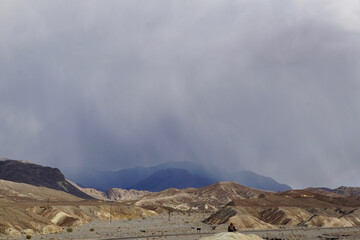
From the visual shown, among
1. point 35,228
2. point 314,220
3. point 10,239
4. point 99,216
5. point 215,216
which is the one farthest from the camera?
point 99,216

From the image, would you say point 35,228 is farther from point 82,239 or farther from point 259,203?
point 259,203

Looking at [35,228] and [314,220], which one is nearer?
[35,228]

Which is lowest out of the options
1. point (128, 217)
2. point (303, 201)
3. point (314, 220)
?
point (314, 220)

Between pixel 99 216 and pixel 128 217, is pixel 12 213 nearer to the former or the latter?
pixel 99 216

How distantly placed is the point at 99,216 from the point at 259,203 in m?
73.1

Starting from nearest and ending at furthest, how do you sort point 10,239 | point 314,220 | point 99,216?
point 10,239 → point 314,220 → point 99,216

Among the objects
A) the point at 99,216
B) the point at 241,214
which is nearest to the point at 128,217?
the point at 99,216

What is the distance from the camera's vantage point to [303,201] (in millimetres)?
195875

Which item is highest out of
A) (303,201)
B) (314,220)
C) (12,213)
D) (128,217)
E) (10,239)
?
(303,201)

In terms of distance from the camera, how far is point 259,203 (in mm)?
188125

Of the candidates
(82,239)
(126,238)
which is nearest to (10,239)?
(82,239)

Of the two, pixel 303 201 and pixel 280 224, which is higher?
pixel 303 201

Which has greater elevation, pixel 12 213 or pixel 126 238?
pixel 12 213

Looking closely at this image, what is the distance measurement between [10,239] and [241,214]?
72.6 m
